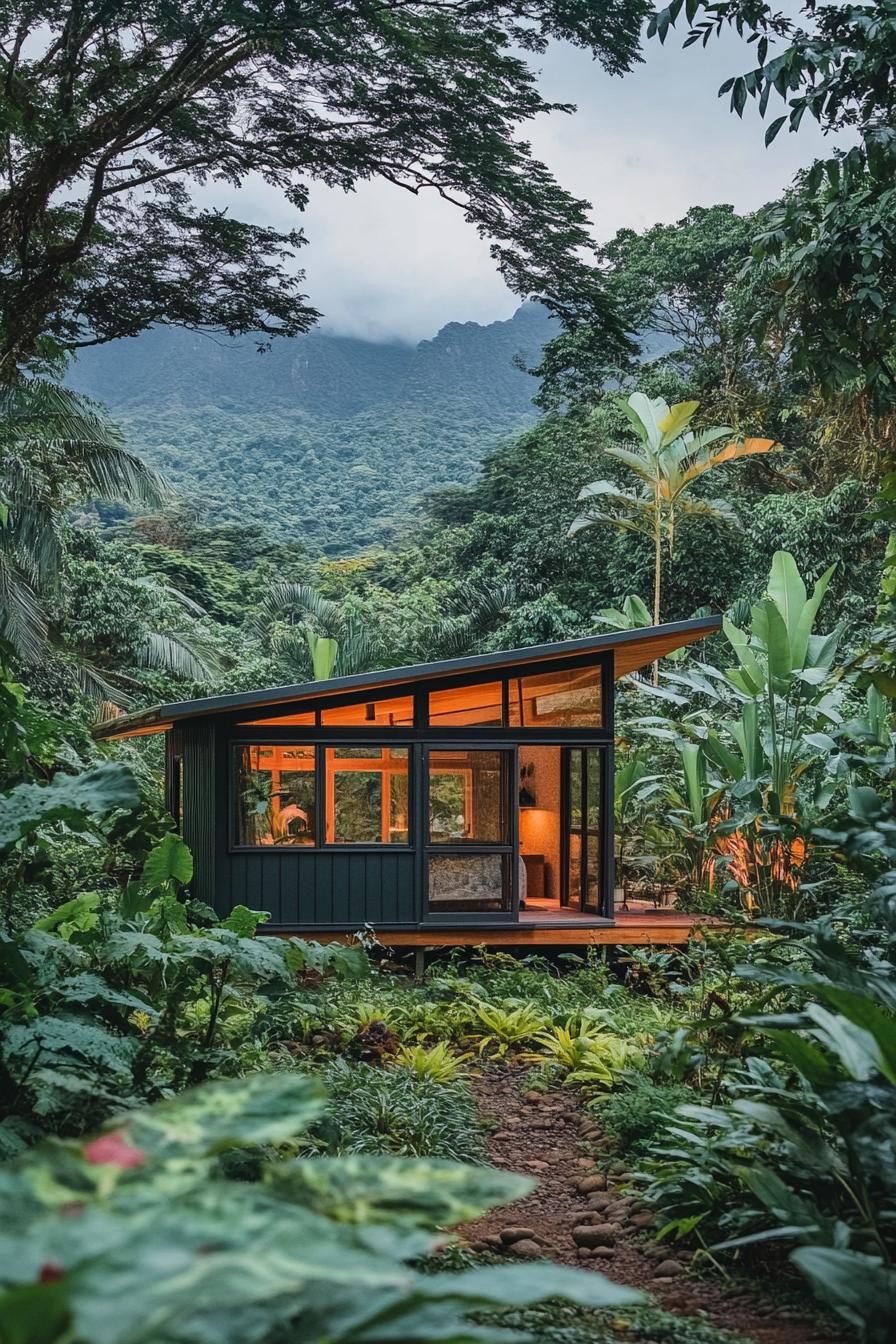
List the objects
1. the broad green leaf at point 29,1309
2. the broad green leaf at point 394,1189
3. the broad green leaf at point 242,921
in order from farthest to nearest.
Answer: the broad green leaf at point 242,921
the broad green leaf at point 394,1189
the broad green leaf at point 29,1309

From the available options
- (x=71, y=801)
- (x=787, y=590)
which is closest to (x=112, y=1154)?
(x=71, y=801)

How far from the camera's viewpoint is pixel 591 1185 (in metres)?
4.62

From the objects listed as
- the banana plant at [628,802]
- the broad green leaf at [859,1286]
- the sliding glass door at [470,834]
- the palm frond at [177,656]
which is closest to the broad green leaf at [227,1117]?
the broad green leaf at [859,1286]

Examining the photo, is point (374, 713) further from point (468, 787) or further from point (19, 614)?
point (19, 614)

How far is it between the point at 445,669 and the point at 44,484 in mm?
7936

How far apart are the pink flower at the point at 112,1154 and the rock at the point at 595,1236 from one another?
3.40 m

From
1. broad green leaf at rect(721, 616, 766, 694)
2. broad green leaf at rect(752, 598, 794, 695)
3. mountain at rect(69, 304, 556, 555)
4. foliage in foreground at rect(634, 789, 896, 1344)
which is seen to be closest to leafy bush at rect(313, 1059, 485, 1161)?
foliage in foreground at rect(634, 789, 896, 1344)

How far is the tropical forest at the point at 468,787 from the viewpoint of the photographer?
115 cm

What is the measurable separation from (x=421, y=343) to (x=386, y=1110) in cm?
5231

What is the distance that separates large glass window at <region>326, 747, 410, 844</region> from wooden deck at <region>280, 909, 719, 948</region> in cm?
76

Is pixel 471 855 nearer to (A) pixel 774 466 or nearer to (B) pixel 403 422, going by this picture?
(A) pixel 774 466

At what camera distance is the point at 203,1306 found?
2.89 feet

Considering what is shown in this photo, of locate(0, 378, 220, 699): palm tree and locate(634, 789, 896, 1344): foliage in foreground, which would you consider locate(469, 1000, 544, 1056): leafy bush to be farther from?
locate(0, 378, 220, 699): palm tree

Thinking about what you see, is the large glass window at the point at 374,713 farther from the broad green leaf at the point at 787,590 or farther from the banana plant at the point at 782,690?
the broad green leaf at the point at 787,590
